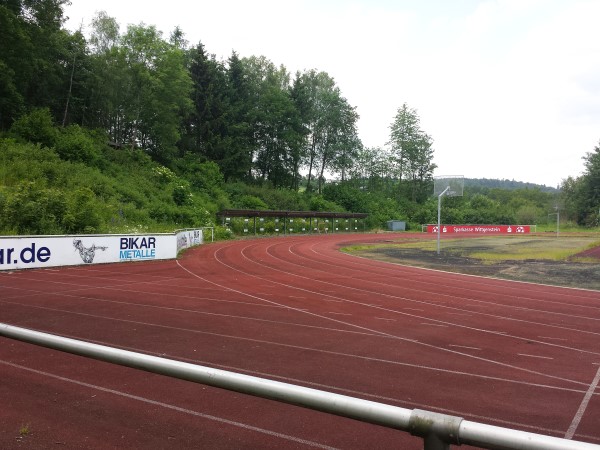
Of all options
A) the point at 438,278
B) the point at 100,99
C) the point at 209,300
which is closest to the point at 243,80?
the point at 100,99

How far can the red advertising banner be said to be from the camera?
226 feet

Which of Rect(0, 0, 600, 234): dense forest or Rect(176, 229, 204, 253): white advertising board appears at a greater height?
Rect(0, 0, 600, 234): dense forest

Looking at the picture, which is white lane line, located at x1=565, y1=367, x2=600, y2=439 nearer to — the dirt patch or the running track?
the running track

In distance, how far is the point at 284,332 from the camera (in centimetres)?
919

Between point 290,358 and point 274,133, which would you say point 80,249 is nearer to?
point 290,358

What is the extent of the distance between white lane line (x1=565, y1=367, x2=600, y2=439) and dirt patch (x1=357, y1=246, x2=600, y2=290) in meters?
11.8

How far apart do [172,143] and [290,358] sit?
49.6 meters

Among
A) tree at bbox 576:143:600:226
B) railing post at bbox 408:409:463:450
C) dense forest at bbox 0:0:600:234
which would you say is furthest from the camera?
tree at bbox 576:143:600:226

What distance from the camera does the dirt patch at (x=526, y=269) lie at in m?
18.7

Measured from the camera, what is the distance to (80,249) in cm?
2038

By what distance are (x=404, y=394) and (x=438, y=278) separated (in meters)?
13.9

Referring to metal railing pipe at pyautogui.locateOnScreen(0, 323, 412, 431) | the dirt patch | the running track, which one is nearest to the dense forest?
the running track

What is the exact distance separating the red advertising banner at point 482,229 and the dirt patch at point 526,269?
41576mm

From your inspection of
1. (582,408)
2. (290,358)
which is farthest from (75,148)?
(582,408)
